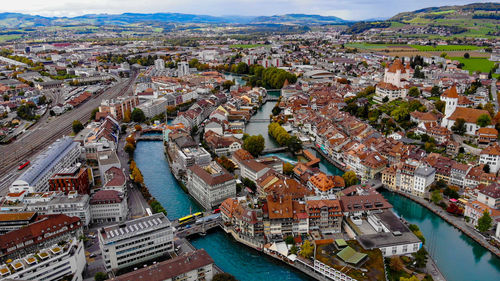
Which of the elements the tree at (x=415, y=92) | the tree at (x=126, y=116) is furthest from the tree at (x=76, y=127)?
the tree at (x=415, y=92)

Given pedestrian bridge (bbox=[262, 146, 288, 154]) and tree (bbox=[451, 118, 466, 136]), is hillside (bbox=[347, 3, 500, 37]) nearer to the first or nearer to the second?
tree (bbox=[451, 118, 466, 136])

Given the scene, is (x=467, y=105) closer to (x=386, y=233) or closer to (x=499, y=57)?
(x=386, y=233)

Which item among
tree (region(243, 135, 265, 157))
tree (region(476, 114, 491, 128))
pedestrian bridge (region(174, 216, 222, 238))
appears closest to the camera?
pedestrian bridge (region(174, 216, 222, 238))

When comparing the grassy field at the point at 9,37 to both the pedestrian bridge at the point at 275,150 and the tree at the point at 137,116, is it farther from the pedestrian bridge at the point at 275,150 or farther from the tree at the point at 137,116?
the pedestrian bridge at the point at 275,150

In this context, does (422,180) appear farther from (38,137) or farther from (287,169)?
(38,137)

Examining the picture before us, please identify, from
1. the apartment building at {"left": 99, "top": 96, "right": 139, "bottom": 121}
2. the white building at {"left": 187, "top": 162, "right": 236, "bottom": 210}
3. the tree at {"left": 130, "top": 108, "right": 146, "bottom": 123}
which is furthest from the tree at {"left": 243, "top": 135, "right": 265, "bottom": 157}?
the apartment building at {"left": 99, "top": 96, "right": 139, "bottom": 121}

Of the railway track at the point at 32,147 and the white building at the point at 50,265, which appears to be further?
the railway track at the point at 32,147
